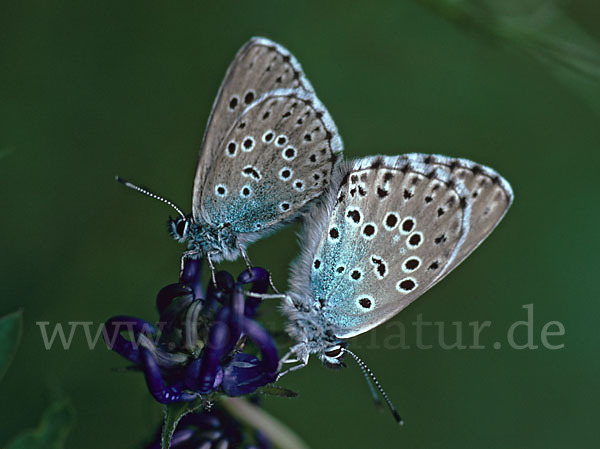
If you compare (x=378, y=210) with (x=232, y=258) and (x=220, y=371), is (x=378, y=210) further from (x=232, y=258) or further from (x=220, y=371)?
(x=220, y=371)

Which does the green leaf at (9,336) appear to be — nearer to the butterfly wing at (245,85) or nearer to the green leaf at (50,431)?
the green leaf at (50,431)

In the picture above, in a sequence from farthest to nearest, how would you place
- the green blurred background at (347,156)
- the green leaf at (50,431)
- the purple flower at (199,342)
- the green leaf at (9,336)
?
1. the green blurred background at (347,156)
2. the purple flower at (199,342)
3. the green leaf at (50,431)
4. the green leaf at (9,336)

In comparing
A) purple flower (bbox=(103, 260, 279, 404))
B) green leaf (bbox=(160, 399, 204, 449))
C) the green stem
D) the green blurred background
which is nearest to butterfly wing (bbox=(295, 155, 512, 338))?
purple flower (bbox=(103, 260, 279, 404))

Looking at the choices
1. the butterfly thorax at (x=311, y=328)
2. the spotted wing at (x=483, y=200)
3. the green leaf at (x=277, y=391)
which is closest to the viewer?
the green leaf at (x=277, y=391)

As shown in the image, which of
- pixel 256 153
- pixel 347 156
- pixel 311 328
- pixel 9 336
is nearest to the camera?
pixel 9 336

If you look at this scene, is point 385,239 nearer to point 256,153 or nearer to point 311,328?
point 311,328

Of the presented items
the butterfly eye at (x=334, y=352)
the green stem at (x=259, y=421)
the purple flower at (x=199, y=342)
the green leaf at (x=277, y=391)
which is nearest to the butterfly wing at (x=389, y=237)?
the butterfly eye at (x=334, y=352)

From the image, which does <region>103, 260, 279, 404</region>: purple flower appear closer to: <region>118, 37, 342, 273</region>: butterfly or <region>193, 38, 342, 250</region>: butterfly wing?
<region>118, 37, 342, 273</region>: butterfly

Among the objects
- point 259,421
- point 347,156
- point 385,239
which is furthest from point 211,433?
point 347,156
